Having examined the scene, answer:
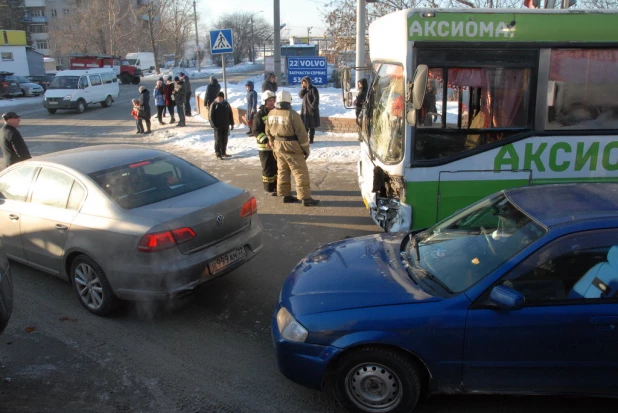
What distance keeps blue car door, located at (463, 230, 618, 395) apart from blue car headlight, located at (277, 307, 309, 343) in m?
1.03

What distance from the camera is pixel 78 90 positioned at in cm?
2273

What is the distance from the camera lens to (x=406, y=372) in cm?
320

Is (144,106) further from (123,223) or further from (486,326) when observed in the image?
(486,326)

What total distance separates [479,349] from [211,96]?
47.5ft

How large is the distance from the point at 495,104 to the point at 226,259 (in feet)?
10.9

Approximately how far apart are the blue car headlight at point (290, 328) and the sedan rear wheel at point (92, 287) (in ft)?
6.47

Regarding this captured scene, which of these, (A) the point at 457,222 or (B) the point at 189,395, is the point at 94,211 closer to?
(B) the point at 189,395

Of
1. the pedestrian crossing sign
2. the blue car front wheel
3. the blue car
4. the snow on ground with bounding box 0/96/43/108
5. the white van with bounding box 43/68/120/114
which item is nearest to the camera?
the blue car

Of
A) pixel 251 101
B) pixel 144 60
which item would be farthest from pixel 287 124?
pixel 144 60

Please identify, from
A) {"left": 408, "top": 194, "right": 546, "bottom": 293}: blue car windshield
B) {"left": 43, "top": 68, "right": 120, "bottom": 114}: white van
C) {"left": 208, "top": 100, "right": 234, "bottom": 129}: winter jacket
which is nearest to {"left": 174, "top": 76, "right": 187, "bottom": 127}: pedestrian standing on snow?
{"left": 208, "top": 100, "right": 234, "bottom": 129}: winter jacket

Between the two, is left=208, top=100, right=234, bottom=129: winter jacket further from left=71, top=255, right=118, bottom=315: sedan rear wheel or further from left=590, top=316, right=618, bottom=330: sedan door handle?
left=590, top=316, right=618, bottom=330: sedan door handle

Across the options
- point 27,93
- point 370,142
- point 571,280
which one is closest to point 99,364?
point 571,280

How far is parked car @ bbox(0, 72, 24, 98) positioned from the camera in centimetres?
3025

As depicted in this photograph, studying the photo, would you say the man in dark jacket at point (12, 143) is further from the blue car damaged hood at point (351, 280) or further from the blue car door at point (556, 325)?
the blue car door at point (556, 325)
